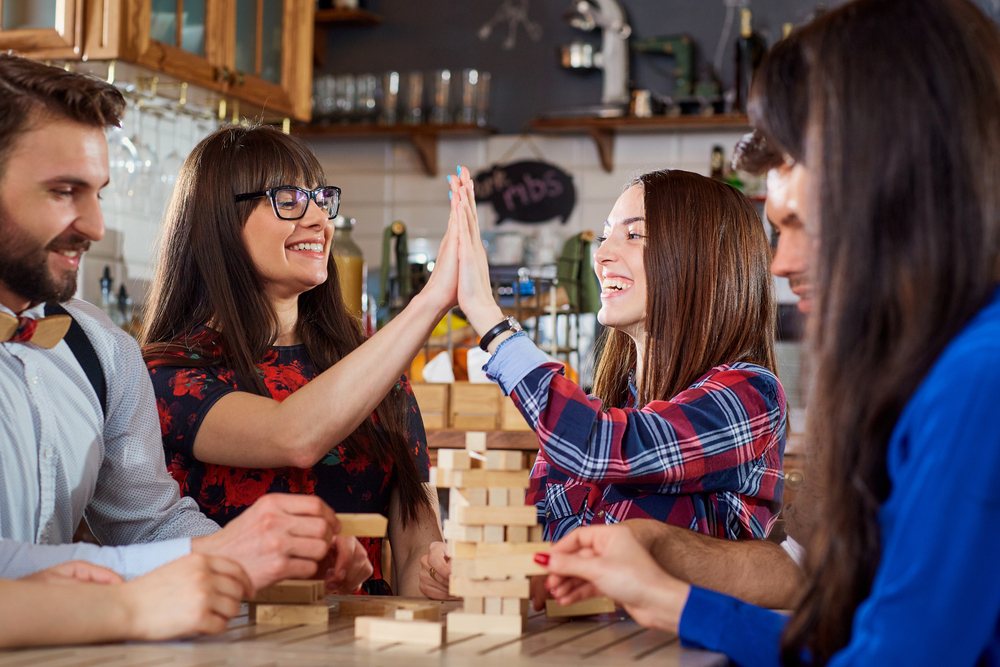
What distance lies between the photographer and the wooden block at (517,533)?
113 centimetres

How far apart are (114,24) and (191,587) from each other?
239 cm

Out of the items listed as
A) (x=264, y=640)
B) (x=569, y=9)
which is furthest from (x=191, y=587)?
(x=569, y=9)

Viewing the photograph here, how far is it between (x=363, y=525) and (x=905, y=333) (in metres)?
0.65

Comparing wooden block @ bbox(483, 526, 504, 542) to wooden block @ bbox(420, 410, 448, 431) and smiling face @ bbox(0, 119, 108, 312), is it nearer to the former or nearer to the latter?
smiling face @ bbox(0, 119, 108, 312)

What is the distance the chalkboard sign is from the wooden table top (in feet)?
12.6

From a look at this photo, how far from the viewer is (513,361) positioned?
1.42 m

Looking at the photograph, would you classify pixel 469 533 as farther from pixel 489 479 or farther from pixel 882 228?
pixel 882 228

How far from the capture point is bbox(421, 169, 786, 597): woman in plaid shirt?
1.40 meters

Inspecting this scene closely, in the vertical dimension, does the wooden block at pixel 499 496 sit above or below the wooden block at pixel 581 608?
above

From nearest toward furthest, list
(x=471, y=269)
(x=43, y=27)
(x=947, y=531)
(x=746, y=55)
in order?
(x=947, y=531) → (x=471, y=269) → (x=43, y=27) → (x=746, y=55)

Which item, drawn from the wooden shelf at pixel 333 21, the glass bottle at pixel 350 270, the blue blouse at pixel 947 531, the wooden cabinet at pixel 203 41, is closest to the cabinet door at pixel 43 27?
the wooden cabinet at pixel 203 41

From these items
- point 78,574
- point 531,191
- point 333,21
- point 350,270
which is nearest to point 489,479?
point 78,574

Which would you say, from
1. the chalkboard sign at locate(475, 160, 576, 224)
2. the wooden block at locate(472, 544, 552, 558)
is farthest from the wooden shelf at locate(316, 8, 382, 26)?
the wooden block at locate(472, 544, 552, 558)

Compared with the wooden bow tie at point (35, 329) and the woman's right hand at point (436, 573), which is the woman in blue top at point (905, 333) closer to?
the woman's right hand at point (436, 573)
